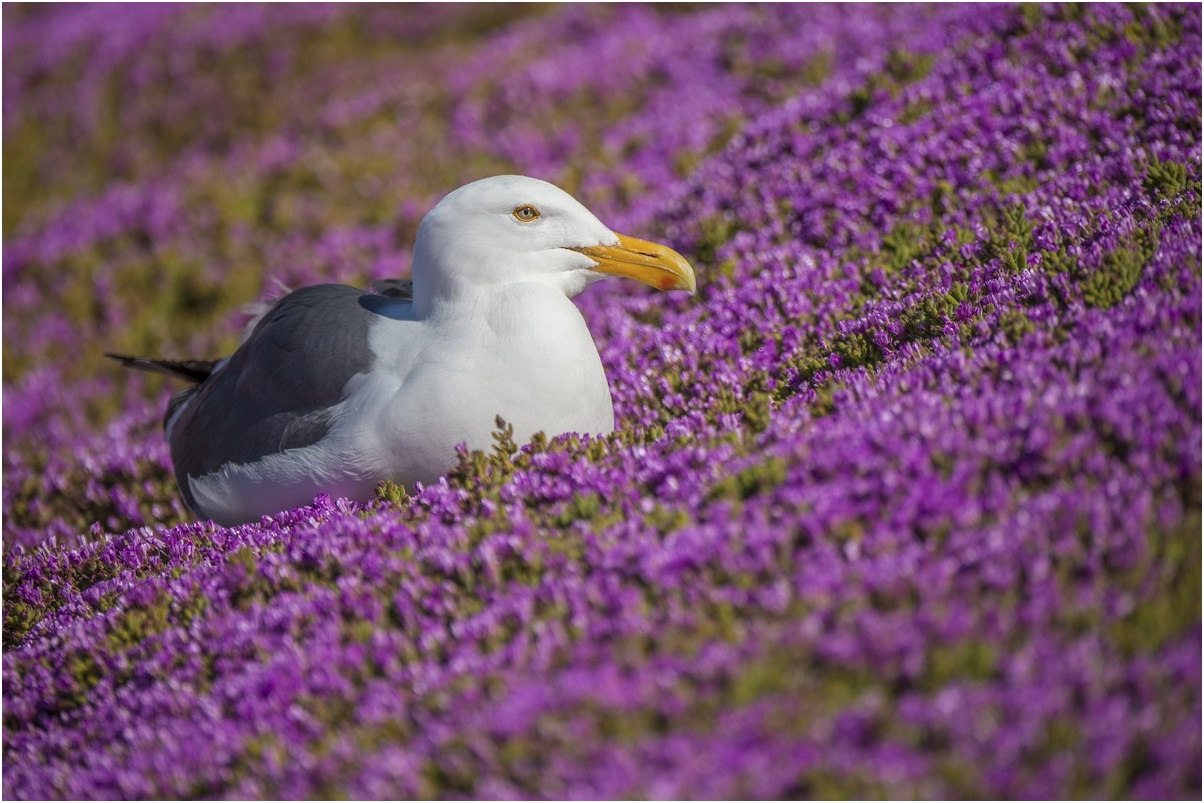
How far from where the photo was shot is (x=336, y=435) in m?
5.11

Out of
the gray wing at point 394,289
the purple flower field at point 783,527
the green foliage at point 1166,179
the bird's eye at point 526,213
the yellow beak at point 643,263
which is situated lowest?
the purple flower field at point 783,527

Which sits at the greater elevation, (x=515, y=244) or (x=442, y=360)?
(x=515, y=244)

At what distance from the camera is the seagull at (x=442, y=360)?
4957 mm

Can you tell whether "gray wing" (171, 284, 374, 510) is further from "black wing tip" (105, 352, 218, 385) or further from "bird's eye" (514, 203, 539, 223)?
"bird's eye" (514, 203, 539, 223)

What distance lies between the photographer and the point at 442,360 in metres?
4.94

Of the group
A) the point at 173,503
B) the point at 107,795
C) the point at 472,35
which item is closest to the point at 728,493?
the point at 107,795

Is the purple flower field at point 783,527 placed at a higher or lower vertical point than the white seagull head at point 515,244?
lower

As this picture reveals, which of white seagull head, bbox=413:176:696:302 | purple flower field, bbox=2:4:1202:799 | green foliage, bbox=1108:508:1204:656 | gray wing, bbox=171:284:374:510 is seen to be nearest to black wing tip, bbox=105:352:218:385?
gray wing, bbox=171:284:374:510

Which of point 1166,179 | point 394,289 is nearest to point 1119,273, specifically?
point 1166,179

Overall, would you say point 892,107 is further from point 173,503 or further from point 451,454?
point 173,503

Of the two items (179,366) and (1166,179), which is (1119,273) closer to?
(1166,179)

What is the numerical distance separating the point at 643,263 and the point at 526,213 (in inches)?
26.9

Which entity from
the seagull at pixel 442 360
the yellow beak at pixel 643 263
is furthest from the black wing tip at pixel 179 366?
the yellow beak at pixel 643 263

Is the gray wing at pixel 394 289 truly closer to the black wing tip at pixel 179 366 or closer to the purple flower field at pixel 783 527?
the black wing tip at pixel 179 366
